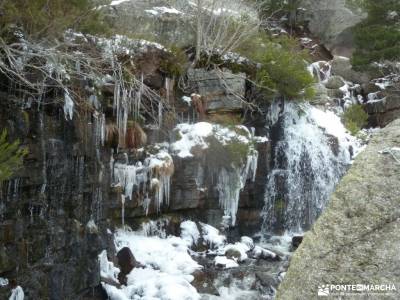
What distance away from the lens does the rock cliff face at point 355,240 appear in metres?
2.12

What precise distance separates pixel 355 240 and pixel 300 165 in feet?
32.9

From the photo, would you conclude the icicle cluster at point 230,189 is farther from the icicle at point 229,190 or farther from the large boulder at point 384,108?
the large boulder at point 384,108

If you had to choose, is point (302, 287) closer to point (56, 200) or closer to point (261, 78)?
point (56, 200)

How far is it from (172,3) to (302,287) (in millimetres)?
12567

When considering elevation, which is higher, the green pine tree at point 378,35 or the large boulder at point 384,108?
the green pine tree at point 378,35

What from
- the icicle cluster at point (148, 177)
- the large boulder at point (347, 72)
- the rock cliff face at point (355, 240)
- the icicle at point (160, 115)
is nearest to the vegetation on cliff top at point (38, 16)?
the icicle at point (160, 115)

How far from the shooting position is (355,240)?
2.24 m

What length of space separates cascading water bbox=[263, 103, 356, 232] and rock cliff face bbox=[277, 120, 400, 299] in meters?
9.21

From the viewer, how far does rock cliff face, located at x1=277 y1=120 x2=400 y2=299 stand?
212cm

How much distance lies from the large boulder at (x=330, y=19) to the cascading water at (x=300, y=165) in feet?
29.2

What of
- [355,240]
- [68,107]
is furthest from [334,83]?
[355,240]

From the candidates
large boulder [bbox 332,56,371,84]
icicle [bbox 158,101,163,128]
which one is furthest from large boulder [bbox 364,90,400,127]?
icicle [bbox 158,101,163,128]

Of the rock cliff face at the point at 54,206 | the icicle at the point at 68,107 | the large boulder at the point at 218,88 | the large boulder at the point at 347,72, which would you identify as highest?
the large boulder at the point at 347,72

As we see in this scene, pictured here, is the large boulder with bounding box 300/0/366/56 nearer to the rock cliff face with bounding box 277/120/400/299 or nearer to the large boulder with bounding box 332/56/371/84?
the large boulder with bounding box 332/56/371/84
